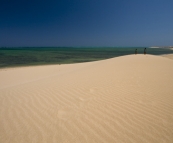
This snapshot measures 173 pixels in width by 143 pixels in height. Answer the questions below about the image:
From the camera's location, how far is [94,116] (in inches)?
117

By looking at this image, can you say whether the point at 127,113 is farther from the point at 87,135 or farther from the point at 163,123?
the point at 87,135

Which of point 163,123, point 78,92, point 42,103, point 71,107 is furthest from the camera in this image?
point 78,92

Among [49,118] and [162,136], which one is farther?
[49,118]

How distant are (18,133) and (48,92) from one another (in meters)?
2.26

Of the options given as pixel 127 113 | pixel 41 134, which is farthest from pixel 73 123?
pixel 127 113

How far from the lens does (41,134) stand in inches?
97.7

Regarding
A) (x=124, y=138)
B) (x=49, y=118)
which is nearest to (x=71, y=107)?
(x=49, y=118)

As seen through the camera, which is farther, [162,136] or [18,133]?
[18,133]

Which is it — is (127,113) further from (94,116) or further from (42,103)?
(42,103)

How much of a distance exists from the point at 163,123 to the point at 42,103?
330 centimetres

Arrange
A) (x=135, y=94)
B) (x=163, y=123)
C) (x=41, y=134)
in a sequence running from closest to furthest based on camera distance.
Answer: (x=41, y=134), (x=163, y=123), (x=135, y=94)

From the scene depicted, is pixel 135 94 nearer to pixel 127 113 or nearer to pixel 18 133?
pixel 127 113

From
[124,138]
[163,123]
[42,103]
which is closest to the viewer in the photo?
[124,138]

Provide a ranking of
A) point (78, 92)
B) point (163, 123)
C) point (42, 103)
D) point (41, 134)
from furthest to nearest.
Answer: point (78, 92) < point (42, 103) < point (163, 123) < point (41, 134)
